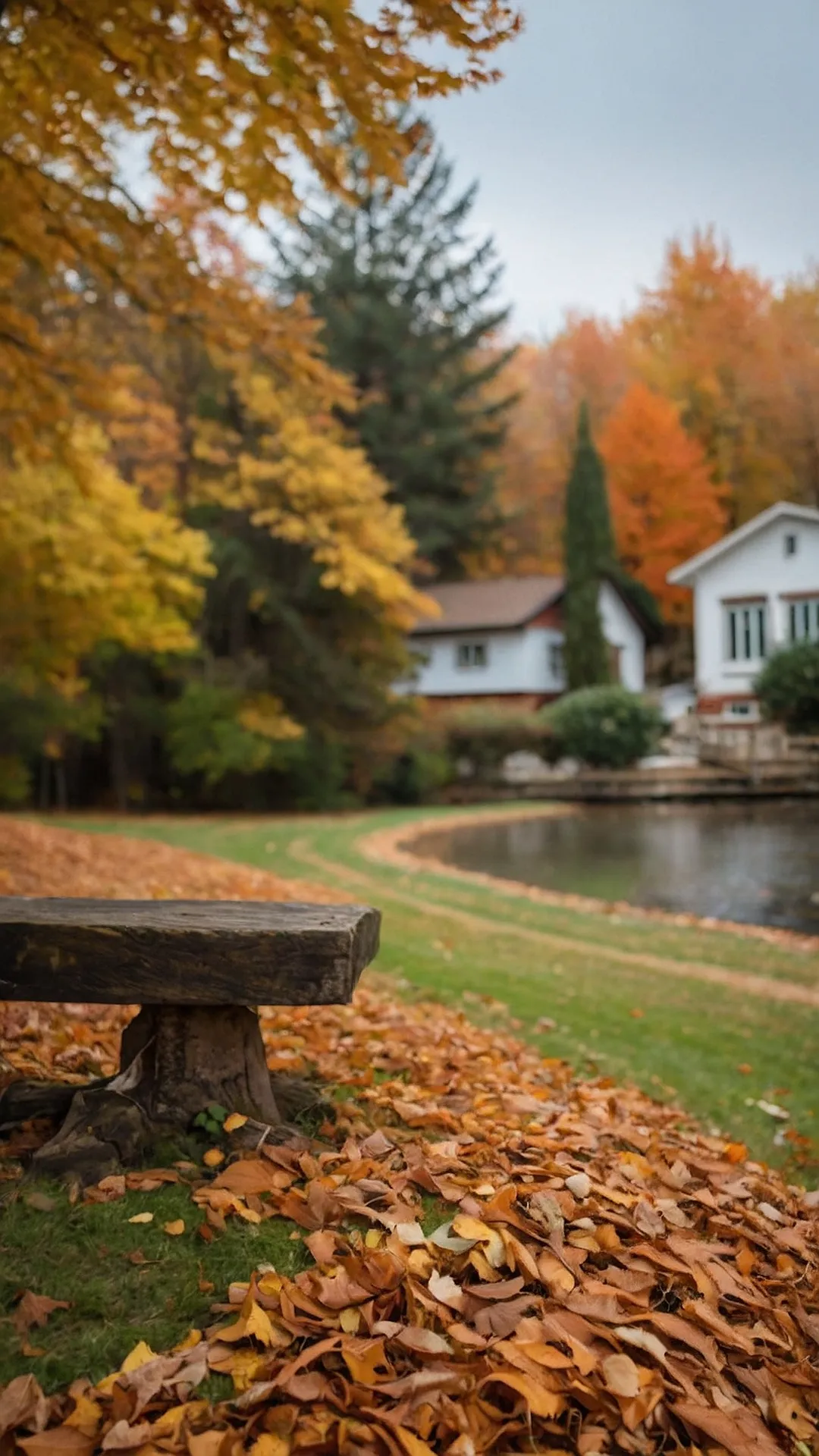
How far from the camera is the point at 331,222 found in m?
38.5

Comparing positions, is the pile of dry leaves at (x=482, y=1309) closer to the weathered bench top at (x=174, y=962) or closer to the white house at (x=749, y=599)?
the weathered bench top at (x=174, y=962)

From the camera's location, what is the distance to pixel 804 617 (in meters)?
34.3

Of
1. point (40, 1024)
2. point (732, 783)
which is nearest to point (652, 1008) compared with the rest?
point (40, 1024)

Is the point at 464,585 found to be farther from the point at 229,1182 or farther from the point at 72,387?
the point at 229,1182

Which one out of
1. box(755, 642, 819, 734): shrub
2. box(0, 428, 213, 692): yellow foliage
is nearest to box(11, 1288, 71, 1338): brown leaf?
box(0, 428, 213, 692): yellow foliage

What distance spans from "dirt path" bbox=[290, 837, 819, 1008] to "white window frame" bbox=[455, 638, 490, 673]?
25.1 metres

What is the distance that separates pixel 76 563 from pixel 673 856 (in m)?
9.46

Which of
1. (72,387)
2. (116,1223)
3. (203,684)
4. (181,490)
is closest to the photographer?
(116,1223)

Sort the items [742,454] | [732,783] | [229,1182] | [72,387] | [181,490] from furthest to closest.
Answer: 1. [742,454]
2. [732,783]
3. [181,490]
4. [72,387]
5. [229,1182]

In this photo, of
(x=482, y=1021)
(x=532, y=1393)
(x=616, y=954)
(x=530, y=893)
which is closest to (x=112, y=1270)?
(x=532, y=1393)

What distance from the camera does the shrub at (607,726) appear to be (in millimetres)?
27719

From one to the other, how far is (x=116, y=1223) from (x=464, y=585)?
3658 cm

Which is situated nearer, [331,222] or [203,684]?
[203,684]

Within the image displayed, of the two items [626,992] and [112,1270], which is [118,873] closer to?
[626,992]
